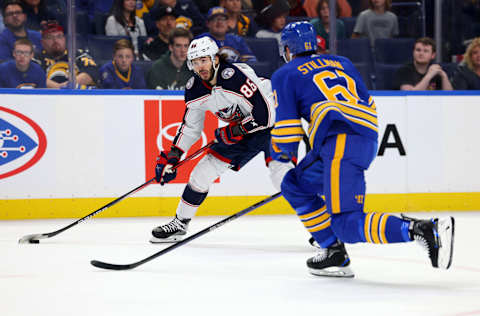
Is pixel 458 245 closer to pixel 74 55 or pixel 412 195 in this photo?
pixel 412 195

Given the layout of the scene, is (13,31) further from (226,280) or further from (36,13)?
(226,280)

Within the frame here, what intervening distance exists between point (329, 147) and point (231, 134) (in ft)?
4.39

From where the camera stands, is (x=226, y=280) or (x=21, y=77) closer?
(x=226, y=280)

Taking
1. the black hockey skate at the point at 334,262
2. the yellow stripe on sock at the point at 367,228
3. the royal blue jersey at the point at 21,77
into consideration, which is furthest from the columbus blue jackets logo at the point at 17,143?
the yellow stripe on sock at the point at 367,228

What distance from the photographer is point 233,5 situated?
616 centimetres

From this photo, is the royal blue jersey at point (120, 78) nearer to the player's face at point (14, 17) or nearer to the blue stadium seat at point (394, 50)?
the player's face at point (14, 17)

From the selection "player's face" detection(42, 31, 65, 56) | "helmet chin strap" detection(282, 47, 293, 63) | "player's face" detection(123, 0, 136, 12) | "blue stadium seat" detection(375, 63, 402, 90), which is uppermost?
"player's face" detection(123, 0, 136, 12)

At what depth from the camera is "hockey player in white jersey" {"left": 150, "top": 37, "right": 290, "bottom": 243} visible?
4027 millimetres

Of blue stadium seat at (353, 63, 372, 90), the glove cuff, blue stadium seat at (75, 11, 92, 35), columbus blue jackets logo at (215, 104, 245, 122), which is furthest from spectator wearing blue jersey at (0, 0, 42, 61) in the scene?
blue stadium seat at (353, 63, 372, 90)

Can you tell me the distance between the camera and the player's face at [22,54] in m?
5.36

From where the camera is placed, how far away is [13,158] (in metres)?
5.33

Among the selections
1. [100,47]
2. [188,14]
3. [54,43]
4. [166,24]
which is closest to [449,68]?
[188,14]

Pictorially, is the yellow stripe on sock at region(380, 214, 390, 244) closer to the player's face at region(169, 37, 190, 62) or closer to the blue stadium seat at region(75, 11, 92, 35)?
the player's face at region(169, 37, 190, 62)

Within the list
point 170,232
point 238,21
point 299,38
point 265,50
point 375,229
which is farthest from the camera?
point 238,21
